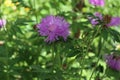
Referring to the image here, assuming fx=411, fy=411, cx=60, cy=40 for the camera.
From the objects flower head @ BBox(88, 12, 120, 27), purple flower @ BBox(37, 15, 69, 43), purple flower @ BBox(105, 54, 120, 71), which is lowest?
purple flower @ BBox(105, 54, 120, 71)

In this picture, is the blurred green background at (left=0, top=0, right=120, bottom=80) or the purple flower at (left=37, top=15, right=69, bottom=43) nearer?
the blurred green background at (left=0, top=0, right=120, bottom=80)

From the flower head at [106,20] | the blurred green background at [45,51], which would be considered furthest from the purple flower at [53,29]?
the flower head at [106,20]

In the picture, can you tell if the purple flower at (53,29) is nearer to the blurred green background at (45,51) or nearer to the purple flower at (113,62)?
the blurred green background at (45,51)

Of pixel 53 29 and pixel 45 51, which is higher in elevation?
pixel 53 29

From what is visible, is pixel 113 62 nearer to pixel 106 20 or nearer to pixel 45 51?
pixel 106 20

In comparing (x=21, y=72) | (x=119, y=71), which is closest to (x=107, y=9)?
(x=21, y=72)

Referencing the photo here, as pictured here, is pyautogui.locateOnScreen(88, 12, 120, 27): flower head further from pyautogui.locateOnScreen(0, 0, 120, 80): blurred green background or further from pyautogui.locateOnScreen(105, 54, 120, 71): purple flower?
pyautogui.locateOnScreen(105, 54, 120, 71): purple flower

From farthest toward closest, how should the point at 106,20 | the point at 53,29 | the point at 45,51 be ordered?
the point at 45,51 < the point at 53,29 < the point at 106,20

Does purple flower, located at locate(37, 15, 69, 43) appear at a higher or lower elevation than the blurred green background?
higher

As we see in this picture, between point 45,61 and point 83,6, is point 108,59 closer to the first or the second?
point 45,61

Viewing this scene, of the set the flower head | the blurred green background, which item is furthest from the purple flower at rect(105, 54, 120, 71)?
the flower head

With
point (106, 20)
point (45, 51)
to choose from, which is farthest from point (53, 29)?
point (45, 51)
